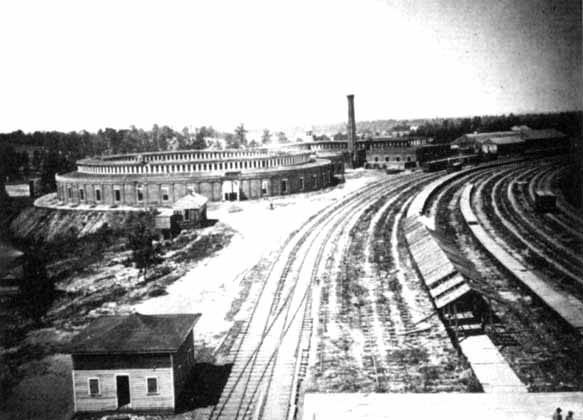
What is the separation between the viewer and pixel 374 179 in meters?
76.4

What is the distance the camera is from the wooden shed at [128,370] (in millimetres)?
18672

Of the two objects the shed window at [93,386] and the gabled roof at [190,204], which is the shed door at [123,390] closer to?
the shed window at [93,386]

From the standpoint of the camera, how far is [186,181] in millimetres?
58656

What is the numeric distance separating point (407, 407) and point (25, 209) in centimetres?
6086

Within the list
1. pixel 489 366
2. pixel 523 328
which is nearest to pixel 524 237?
pixel 523 328

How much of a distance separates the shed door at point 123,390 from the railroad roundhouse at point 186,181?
38427 millimetres

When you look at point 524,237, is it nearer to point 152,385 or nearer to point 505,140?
point 152,385

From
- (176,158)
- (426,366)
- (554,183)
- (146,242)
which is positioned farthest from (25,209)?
(554,183)

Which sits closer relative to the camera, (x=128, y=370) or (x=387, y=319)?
(x=128, y=370)

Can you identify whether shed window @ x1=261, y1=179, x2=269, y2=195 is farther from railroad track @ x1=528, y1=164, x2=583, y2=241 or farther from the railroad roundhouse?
railroad track @ x1=528, y1=164, x2=583, y2=241

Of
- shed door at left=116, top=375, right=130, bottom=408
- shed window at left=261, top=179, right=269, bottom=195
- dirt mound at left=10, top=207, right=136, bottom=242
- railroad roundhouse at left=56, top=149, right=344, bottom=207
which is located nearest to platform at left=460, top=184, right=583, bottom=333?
shed door at left=116, top=375, right=130, bottom=408

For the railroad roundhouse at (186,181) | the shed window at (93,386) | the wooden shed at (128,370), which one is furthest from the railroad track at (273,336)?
the railroad roundhouse at (186,181)

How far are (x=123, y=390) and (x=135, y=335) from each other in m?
2.44

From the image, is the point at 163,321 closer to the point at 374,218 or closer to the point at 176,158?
the point at 374,218
